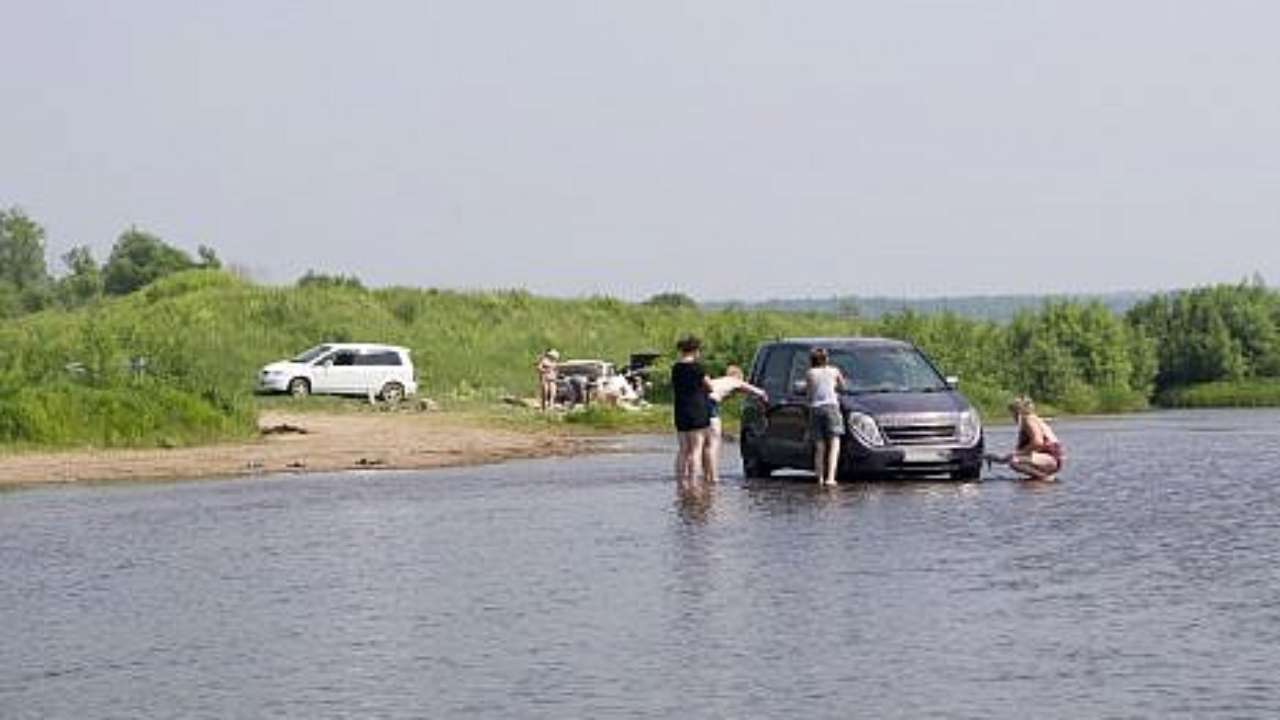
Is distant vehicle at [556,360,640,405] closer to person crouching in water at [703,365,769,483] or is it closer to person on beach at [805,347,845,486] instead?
person crouching in water at [703,365,769,483]

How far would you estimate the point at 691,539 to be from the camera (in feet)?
72.9

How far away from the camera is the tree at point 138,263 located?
138413 millimetres

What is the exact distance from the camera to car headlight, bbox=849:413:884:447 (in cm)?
2916

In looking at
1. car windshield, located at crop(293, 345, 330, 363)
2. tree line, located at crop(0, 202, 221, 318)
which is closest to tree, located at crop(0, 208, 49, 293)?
tree line, located at crop(0, 202, 221, 318)

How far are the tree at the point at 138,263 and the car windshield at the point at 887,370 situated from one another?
109 metres

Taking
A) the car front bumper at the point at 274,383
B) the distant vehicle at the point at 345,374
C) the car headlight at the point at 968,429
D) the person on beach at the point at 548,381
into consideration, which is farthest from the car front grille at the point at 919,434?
the car front bumper at the point at 274,383

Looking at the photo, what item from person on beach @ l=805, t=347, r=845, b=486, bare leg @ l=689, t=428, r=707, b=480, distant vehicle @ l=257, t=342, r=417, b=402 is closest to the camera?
person on beach @ l=805, t=347, r=845, b=486

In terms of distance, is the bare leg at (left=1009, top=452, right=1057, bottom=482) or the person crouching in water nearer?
the person crouching in water

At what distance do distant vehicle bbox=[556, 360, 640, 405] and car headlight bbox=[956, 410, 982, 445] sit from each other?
3020 centimetres

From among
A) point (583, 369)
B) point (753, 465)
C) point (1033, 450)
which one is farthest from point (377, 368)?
point (1033, 450)

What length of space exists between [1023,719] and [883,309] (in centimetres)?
7988

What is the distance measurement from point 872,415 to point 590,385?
A: 3373 cm

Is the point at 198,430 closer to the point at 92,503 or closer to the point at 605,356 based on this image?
the point at 92,503

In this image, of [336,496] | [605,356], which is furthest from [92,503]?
[605,356]
